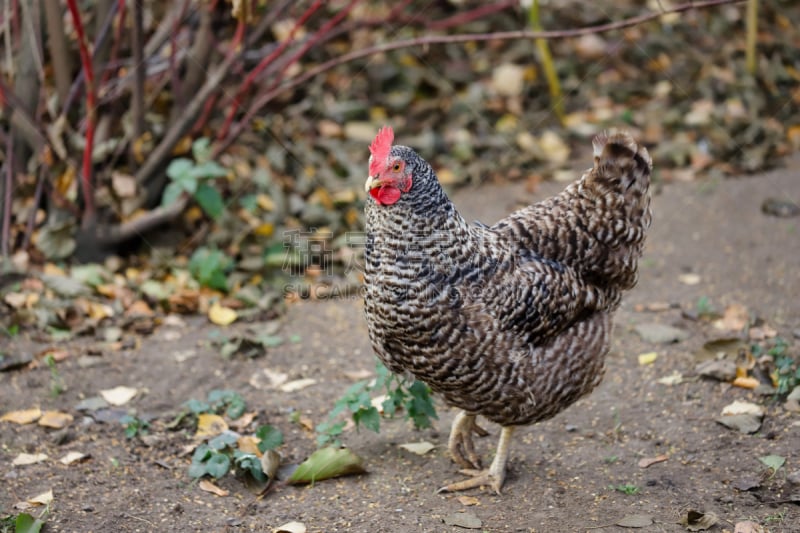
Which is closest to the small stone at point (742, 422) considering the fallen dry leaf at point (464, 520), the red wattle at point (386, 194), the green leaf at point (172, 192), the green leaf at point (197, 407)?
the fallen dry leaf at point (464, 520)

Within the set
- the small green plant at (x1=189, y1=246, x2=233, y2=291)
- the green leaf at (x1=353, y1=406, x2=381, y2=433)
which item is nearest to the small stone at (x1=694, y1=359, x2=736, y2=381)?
the green leaf at (x1=353, y1=406, x2=381, y2=433)

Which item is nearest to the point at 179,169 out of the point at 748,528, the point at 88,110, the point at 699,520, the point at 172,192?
the point at 172,192

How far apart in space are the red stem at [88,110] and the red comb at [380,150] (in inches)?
75.3

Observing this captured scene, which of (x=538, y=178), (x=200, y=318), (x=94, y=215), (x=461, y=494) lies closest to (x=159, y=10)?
(x=94, y=215)

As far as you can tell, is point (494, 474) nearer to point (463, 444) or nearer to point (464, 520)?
point (463, 444)

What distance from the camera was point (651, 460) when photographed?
11.6ft

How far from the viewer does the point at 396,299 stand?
315 cm

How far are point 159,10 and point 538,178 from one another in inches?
113

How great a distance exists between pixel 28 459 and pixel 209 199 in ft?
6.52

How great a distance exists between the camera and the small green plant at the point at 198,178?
4.91 metres

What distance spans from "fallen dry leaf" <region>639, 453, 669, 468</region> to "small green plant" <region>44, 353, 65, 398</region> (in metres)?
2.62

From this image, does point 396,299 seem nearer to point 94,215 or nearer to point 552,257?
point 552,257

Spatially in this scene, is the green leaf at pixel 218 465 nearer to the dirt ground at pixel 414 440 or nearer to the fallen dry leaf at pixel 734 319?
the dirt ground at pixel 414 440

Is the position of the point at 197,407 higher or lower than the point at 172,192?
lower
